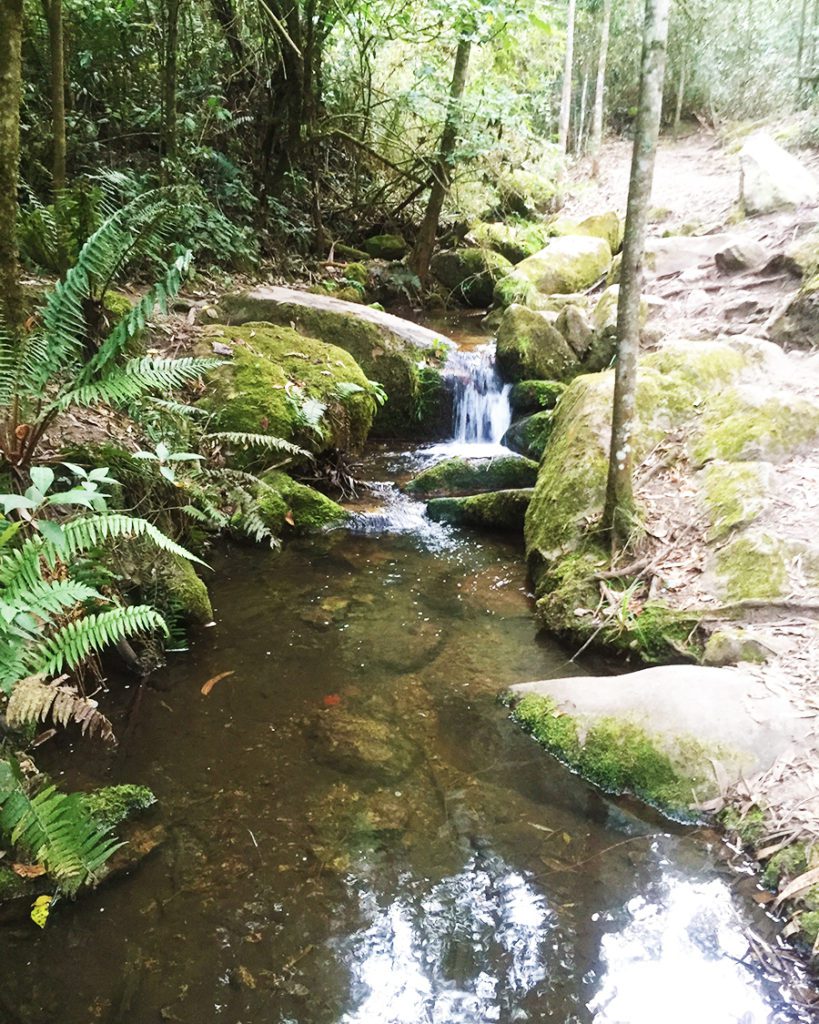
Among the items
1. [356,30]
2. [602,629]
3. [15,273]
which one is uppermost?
[356,30]

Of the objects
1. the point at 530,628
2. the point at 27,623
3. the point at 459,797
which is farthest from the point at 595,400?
the point at 27,623

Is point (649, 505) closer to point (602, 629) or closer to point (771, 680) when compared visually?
point (602, 629)

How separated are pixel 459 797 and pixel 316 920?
2.82 ft

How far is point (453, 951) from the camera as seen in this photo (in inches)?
95.8

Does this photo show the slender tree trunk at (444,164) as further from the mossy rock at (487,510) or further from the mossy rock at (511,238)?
the mossy rock at (487,510)

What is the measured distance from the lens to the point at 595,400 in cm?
557

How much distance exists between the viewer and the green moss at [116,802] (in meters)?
2.75

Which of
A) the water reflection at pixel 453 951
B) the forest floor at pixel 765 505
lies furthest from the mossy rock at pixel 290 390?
the water reflection at pixel 453 951

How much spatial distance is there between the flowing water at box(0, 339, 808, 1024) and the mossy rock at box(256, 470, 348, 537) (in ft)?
4.93

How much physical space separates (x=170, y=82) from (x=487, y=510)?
5991mm

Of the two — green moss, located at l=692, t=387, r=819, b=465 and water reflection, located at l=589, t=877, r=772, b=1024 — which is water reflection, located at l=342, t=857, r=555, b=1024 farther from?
green moss, located at l=692, t=387, r=819, b=465

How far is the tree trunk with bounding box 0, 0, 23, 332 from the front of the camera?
3.54m

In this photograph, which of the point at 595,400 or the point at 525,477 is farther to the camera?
the point at 525,477

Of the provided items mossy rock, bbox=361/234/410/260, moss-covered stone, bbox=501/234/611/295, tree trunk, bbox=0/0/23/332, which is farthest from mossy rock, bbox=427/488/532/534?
mossy rock, bbox=361/234/410/260
